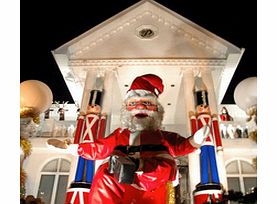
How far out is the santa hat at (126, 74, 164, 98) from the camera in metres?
3.20

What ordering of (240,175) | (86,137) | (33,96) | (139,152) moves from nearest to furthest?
(139,152) < (33,96) < (86,137) < (240,175)

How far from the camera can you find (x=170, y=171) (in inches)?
105

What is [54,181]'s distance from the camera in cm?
456

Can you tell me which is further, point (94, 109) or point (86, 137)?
point (94, 109)

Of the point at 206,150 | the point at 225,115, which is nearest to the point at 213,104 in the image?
the point at 206,150

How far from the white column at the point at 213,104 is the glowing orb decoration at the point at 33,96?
206 centimetres

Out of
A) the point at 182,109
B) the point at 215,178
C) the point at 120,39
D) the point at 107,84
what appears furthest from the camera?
the point at 182,109

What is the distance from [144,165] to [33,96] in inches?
71.0

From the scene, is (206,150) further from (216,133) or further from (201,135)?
(201,135)

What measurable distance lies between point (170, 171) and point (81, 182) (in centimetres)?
131

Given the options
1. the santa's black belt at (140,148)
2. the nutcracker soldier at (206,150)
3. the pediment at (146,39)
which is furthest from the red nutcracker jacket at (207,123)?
the santa's black belt at (140,148)

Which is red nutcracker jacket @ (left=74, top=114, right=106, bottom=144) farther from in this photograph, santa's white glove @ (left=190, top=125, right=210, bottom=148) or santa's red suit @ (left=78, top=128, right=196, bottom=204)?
santa's white glove @ (left=190, top=125, right=210, bottom=148)
